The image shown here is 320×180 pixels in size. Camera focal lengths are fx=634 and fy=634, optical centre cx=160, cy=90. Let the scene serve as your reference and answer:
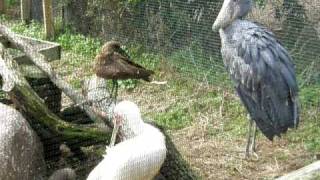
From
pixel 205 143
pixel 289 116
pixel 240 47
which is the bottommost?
pixel 205 143

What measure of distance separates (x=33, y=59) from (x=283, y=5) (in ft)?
7.11

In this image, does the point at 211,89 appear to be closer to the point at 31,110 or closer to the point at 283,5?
the point at 283,5

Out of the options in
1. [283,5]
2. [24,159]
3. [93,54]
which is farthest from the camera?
[93,54]

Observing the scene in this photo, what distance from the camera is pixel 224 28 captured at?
4.31 meters

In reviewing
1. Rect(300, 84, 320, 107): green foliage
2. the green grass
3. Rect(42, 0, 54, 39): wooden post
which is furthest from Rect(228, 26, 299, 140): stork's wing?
Rect(42, 0, 54, 39): wooden post

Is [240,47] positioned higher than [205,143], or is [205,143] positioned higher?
[240,47]

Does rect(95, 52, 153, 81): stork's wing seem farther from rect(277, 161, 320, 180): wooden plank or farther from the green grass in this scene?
rect(277, 161, 320, 180): wooden plank

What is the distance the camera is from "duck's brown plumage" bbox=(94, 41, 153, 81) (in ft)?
13.1

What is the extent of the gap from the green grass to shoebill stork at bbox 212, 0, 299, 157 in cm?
39

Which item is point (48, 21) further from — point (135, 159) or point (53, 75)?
point (135, 159)

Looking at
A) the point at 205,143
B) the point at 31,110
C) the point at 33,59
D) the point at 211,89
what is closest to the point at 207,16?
the point at 211,89

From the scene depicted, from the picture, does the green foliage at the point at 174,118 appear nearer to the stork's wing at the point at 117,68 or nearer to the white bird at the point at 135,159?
the stork's wing at the point at 117,68

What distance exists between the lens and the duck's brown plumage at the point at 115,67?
4.00 m

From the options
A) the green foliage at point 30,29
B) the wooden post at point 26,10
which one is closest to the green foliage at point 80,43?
the green foliage at point 30,29
